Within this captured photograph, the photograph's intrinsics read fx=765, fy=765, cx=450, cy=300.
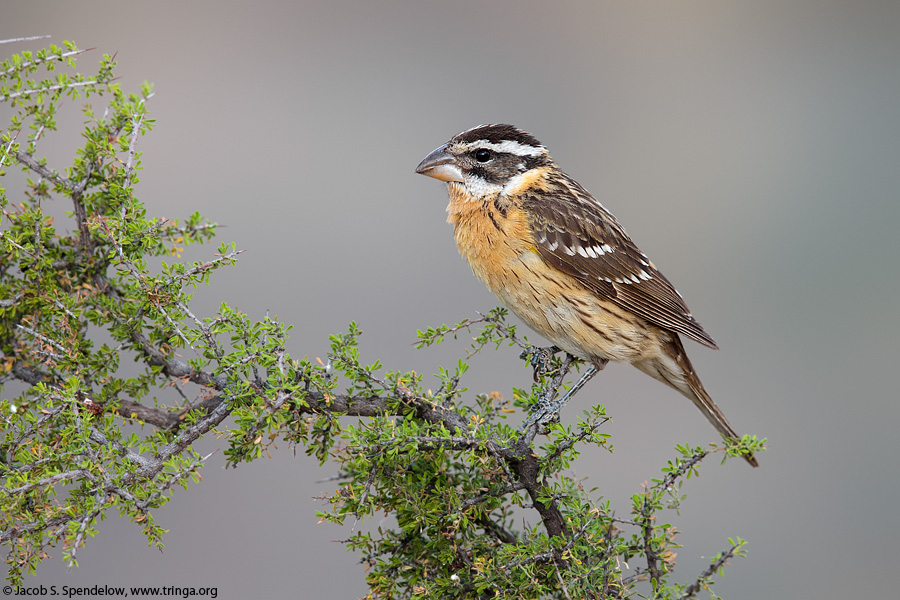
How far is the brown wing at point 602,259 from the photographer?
2.82 meters

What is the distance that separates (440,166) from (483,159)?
0.55 ft

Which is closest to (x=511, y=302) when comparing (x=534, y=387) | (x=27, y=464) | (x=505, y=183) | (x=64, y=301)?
(x=505, y=183)

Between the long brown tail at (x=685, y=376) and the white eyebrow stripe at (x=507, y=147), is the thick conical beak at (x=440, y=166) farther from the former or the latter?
the long brown tail at (x=685, y=376)

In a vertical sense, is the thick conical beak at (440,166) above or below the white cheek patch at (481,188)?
above

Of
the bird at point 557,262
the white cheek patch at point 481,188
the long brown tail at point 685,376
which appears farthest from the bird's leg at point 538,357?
the white cheek patch at point 481,188

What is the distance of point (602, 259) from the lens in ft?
9.52

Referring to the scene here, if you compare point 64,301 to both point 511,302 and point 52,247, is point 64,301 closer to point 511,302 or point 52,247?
point 52,247

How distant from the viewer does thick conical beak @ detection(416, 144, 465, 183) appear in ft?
9.45

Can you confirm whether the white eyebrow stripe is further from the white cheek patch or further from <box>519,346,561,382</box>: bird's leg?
<box>519,346,561,382</box>: bird's leg

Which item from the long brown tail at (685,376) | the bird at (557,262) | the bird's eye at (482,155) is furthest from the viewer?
the long brown tail at (685,376)

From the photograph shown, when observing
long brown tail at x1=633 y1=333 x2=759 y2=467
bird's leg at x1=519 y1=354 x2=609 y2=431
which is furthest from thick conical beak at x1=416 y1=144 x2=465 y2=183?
long brown tail at x1=633 y1=333 x2=759 y2=467

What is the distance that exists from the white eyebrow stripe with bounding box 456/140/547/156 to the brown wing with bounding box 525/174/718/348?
157 millimetres

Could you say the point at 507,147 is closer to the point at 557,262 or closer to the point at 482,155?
the point at 482,155

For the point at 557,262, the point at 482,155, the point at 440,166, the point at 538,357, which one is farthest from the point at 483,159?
the point at 538,357
